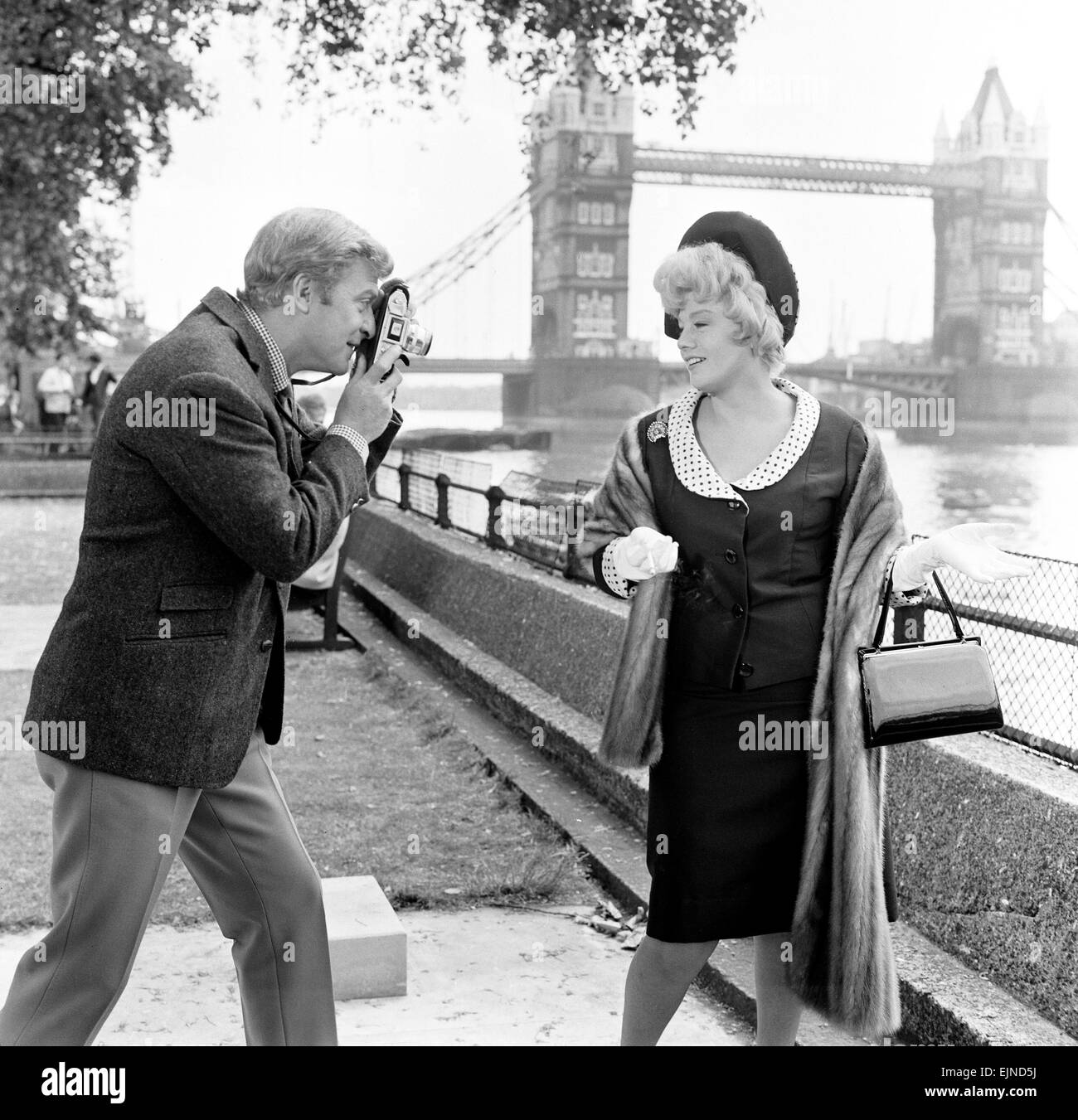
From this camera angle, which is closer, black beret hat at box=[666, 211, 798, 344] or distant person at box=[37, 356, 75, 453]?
black beret hat at box=[666, 211, 798, 344]

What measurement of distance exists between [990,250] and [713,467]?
2800 inches

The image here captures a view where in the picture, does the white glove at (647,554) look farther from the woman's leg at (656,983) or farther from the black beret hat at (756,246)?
the woman's leg at (656,983)

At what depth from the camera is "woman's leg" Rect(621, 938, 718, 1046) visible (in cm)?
288

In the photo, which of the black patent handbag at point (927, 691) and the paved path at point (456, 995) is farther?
the paved path at point (456, 995)

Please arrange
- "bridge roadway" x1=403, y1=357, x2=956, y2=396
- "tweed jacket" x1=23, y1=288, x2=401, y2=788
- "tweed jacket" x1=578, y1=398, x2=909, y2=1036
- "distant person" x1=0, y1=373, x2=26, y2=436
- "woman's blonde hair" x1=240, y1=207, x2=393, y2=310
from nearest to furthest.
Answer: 1. "tweed jacket" x1=23, y1=288, x2=401, y2=788
2. "woman's blonde hair" x1=240, y1=207, x2=393, y2=310
3. "tweed jacket" x1=578, y1=398, x2=909, y2=1036
4. "distant person" x1=0, y1=373, x2=26, y2=436
5. "bridge roadway" x1=403, y1=357, x2=956, y2=396

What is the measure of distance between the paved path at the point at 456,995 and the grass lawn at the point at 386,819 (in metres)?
0.21

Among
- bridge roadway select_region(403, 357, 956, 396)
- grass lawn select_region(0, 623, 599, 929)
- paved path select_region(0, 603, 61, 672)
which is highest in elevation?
bridge roadway select_region(403, 357, 956, 396)

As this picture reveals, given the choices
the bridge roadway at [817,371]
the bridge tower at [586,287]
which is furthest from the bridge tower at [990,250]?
the bridge tower at [586,287]

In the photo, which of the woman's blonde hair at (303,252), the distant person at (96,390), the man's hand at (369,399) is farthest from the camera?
the distant person at (96,390)

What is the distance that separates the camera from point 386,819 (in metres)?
5.53

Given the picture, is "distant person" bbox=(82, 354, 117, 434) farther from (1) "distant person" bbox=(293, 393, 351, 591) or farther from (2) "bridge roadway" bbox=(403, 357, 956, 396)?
(1) "distant person" bbox=(293, 393, 351, 591)

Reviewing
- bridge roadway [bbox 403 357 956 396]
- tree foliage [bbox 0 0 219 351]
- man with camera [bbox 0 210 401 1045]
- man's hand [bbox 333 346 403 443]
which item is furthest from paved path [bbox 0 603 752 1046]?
bridge roadway [bbox 403 357 956 396]

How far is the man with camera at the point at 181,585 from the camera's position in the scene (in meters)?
2.36

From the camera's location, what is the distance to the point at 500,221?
186 feet
